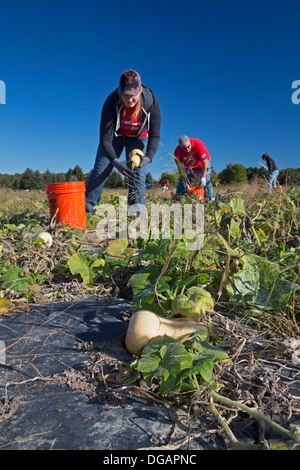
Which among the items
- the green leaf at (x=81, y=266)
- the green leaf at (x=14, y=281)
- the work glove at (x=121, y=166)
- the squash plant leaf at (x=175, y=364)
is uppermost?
the work glove at (x=121, y=166)

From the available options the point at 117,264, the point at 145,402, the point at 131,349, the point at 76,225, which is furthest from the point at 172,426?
the point at 76,225

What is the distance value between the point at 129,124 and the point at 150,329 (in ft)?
11.0

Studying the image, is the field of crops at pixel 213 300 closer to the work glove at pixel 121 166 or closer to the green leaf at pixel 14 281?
the green leaf at pixel 14 281

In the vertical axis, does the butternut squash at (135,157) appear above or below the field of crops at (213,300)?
above

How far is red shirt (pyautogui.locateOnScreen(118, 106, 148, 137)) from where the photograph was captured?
13.2ft

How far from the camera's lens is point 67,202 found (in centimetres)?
361

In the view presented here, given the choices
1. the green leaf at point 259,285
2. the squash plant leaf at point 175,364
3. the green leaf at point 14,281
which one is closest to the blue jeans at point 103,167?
the green leaf at point 14,281

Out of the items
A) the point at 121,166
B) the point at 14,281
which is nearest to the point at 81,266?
the point at 14,281

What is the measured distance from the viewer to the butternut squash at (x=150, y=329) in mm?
1297

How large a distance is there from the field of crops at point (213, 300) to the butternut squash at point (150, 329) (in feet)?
0.15

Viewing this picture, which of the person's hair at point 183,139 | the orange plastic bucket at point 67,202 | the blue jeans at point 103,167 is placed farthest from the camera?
the person's hair at point 183,139

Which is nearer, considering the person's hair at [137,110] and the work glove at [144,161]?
the person's hair at [137,110]
